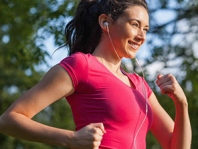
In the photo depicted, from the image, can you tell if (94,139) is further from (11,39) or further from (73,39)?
(11,39)

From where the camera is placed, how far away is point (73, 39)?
10.6ft

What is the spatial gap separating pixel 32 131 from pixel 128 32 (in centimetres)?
66

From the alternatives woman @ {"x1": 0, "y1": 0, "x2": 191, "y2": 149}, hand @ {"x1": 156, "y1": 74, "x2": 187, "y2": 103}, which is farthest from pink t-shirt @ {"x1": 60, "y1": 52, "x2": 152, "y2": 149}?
hand @ {"x1": 156, "y1": 74, "x2": 187, "y2": 103}

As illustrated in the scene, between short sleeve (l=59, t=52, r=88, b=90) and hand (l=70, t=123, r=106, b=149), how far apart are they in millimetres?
291

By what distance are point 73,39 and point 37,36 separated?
3048 mm

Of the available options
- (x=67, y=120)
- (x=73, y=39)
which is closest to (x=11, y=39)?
(x=73, y=39)

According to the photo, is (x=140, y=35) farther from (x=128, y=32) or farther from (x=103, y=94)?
(x=103, y=94)

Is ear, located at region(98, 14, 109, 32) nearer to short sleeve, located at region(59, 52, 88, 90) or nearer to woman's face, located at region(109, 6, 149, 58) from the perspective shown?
woman's face, located at region(109, 6, 149, 58)

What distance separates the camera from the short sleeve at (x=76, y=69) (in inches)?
109

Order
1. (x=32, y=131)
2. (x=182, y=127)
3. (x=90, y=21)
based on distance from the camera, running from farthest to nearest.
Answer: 1. (x=90, y=21)
2. (x=182, y=127)
3. (x=32, y=131)

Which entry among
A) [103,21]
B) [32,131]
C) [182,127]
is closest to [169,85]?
[182,127]

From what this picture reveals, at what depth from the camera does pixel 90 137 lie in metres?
2.54

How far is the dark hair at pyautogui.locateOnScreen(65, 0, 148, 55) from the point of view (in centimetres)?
307

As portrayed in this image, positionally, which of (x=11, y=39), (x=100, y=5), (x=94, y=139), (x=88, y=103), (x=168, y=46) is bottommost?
(x=94, y=139)
